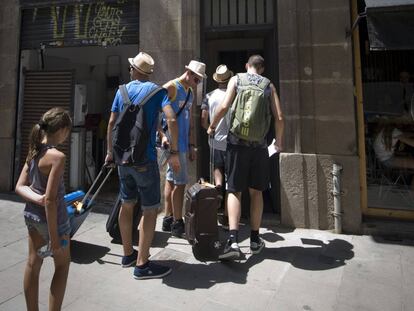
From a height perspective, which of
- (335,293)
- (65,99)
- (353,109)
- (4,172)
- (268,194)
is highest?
(65,99)

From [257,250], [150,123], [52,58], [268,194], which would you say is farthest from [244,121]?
[52,58]


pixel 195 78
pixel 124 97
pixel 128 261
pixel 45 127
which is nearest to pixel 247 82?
pixel 195 78

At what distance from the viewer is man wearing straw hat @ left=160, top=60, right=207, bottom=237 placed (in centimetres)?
409

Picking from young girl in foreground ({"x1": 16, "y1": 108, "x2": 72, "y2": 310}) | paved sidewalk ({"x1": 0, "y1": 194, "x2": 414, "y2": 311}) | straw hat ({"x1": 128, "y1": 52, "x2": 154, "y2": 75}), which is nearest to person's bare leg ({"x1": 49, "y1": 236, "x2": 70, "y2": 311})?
young girl in foreground ({"x1": 16, "y1": 108, "x2": 72, "y2": 310})

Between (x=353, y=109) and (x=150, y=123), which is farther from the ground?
(x=353, y=109)

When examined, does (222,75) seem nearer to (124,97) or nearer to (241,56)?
(124,97)

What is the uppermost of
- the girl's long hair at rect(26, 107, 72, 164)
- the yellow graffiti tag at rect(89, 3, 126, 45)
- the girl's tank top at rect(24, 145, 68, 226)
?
the yellow graffiti tag at rect(89, 3, 126, 45)

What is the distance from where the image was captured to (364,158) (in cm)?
481

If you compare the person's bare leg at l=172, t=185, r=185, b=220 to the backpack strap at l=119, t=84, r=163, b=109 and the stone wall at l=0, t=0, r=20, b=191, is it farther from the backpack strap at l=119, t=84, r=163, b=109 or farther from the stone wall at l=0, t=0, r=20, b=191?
the stone wall at l=0, t=0, r=20, b=191

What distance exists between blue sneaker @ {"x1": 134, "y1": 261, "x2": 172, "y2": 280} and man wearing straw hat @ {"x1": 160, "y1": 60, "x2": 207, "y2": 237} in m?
0.94

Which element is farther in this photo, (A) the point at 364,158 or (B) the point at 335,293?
(A) the point at 364,158

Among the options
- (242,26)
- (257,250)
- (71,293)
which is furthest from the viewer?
(242,26)

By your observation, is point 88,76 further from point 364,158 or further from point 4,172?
point 364,158

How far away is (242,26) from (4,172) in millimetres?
4955
